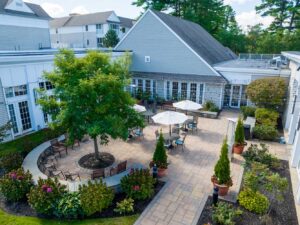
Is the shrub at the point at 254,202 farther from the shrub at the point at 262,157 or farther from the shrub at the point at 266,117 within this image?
the shrub at the point at 266,117

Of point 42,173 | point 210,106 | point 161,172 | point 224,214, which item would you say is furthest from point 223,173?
point 210,106

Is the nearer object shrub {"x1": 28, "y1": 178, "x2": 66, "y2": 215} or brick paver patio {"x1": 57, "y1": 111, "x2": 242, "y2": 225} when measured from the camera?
shrub {"x1": 28, "y1": 178, "x2": 66, "y2": 215}

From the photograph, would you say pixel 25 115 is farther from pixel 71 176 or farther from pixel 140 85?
pixel 140 85

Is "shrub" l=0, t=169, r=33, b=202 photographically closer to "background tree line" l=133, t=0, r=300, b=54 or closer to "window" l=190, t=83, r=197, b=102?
"window" l=190, t=83, r=197, b=102

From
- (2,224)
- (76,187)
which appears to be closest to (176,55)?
(76,187)

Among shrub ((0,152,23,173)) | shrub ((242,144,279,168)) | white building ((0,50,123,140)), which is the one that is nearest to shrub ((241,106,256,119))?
shrub ((242,144,279,168))

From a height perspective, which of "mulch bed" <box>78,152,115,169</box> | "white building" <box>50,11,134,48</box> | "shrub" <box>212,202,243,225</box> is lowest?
"mulch bed" <box>78,152,115,169</box>

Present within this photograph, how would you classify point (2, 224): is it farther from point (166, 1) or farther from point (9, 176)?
point (166, 1)
